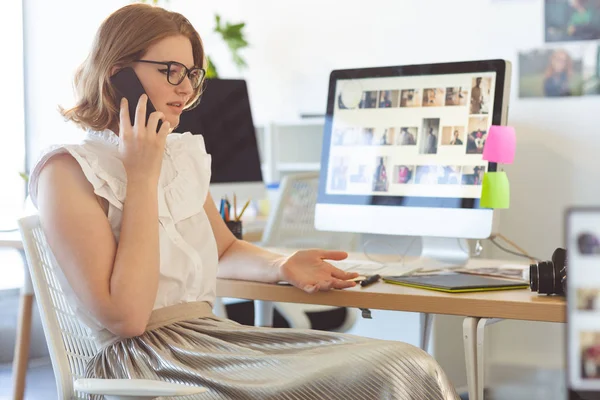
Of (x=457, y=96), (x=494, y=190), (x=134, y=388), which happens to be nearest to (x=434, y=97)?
(x=457, y=96)

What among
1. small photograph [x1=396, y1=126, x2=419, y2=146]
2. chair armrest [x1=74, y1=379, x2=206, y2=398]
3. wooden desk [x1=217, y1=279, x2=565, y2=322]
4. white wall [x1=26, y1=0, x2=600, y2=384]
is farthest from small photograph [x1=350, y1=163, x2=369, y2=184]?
white wall [x1=26, y1=0, x2=600, y2=384]

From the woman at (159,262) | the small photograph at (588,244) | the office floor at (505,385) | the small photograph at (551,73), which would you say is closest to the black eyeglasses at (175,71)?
the woman at (159,262)

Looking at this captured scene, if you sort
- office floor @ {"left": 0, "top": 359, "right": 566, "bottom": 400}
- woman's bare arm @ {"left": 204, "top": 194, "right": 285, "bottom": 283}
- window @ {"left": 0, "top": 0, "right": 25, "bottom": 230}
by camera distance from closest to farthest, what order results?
woman's bare arm @ {"left": 204, "top": 194, "right": 285, "bottom": 283} → office floor @ {"left": 0, "top": 359, "right": 566, "bottom": 400} → window @ {"left": 0, "top": 0, "right": 25, "bottom": 230}

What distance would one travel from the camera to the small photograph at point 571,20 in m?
3.30

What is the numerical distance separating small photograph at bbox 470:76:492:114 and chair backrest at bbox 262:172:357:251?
Answer: 0.93 m

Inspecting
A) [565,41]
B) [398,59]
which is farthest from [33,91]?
[565,41]

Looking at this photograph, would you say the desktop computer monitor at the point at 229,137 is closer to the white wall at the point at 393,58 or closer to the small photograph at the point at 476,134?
the small photograph at the point at 476,134

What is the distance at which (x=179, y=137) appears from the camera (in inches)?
65.1

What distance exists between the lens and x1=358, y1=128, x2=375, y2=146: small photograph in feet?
6.44

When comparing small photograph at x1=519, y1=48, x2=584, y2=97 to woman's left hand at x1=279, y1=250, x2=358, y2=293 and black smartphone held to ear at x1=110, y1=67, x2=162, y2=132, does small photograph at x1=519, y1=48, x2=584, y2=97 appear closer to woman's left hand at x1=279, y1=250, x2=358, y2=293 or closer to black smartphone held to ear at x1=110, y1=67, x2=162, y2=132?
woman's left hand at x1=279, y1=250, x2=358, y2=293

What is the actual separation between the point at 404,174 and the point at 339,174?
173 millimetres

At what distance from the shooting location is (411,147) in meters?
1.91

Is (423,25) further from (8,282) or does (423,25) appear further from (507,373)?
(8,282)

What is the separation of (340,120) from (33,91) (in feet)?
9.25
